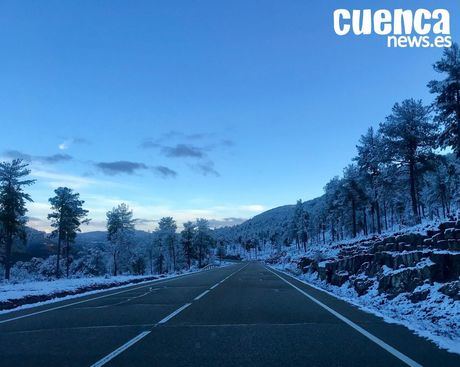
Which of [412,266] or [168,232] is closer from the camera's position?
[412,266]

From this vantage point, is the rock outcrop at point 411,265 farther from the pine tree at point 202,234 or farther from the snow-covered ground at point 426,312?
the pine tree at point 202,234

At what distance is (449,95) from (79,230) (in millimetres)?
53845

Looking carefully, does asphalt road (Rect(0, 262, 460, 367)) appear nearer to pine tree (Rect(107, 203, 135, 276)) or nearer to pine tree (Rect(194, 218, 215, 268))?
pine tree (Rect(107, 203, 135, 276))

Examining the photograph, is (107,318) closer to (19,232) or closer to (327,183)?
(19,232)

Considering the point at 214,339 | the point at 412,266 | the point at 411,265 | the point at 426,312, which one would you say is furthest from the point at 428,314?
the point at 214,339

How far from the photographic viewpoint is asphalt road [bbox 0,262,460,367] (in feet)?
20.5

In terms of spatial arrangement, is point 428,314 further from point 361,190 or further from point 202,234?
point 202,234

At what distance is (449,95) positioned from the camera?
35000mm

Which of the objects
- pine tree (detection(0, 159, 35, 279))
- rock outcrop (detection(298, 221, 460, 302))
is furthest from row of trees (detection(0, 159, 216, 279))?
rock outcrop (detection(298, 221, 460, 302))

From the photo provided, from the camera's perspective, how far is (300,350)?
6.88m

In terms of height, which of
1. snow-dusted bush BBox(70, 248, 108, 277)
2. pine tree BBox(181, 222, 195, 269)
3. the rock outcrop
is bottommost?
snow-dusted bush BBox(70, 248, 108, 277)

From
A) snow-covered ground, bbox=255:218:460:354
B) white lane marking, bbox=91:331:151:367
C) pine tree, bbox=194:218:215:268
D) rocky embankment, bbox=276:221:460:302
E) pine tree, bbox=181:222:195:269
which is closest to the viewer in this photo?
white lane marking, bbox=91:331:151:367

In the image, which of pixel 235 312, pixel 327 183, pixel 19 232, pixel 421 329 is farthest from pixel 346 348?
pixel 327 183

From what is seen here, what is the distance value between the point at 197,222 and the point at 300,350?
4088 inches
